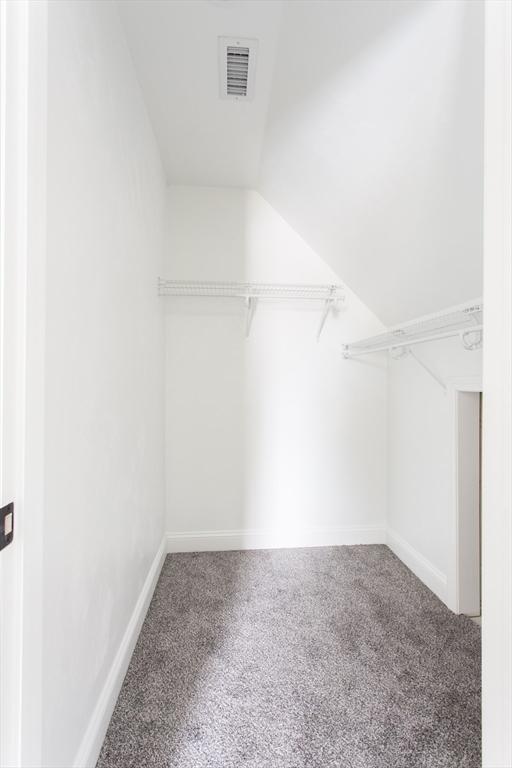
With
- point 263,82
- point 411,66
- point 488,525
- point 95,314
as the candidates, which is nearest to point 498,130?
point 411,66

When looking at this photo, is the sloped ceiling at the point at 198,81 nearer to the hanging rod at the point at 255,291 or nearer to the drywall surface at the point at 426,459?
the hanging rod at the point at 255,291

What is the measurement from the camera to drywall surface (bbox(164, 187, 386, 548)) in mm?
2508

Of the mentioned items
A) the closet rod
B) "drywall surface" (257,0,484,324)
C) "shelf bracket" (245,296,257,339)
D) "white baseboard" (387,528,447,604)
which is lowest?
"white baseboard" (387,528,447,604)

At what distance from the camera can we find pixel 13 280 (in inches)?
25.6

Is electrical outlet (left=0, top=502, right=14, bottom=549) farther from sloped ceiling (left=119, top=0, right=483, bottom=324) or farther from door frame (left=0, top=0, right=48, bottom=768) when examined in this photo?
sloped ceiling (left=119, top=0, right=483, bottom=324)

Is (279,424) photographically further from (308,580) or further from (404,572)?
(404,572)

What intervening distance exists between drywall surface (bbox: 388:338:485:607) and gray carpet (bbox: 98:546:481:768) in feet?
0.66

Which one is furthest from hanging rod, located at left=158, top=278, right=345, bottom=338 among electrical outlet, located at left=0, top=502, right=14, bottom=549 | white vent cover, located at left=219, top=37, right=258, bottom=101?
electrical outlet, located at left=0, top=502, right=14, bottom=549

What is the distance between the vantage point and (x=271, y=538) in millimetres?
2539

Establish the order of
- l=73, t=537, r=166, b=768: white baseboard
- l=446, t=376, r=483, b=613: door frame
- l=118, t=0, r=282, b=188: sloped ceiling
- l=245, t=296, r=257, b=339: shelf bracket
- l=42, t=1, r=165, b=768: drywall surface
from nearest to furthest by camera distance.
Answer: l=42, t=1, r=165, b=768: drywall surface
l=73, t=537, r=166, b=768: white baseboard
l=118, t=0, r=282, b=188: sloped ceiling
l=446, t=376, r=483, b=613: door frame
l=245, t=296, r=257, b=339: shelf bracket

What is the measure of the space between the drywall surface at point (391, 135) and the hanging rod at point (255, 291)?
372 millimetres

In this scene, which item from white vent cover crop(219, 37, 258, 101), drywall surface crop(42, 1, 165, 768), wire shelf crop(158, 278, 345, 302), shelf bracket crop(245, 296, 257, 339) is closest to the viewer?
drywall surface crop(42, 1, 165, 768)

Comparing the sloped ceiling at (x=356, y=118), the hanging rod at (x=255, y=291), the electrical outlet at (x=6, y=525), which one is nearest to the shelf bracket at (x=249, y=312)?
the hanging rod at (x=255, y=291)

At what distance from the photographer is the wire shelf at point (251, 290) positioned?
2.35m
